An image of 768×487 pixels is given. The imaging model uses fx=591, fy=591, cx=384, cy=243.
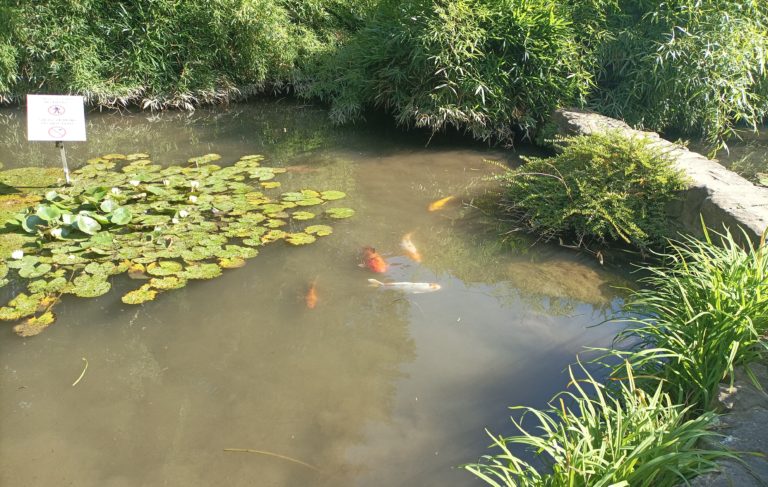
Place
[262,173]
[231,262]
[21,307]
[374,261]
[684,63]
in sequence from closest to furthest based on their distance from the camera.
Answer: [21,307] < [231,262] < [374,261] < [262,173] < [684,63]

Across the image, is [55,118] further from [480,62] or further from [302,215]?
[480,62]

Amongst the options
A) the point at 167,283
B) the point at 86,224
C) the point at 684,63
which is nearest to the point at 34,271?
the point at 86,224

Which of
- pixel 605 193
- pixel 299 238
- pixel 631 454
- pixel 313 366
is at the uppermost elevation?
pixel 605 193

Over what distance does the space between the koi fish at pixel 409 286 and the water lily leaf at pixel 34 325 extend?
1.84 m

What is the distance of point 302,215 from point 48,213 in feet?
5.86

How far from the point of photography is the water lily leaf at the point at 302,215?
4.64 metres

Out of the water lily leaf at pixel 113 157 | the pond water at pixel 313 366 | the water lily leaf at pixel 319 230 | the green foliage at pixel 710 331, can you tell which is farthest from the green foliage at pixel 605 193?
the water lily leaf at pixel 113 157

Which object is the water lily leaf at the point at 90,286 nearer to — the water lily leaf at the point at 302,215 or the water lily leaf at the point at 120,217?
the water lily leaf at the point at 120,217

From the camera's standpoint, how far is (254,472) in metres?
2.38

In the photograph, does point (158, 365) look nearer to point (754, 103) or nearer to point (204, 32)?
point (204, 32)

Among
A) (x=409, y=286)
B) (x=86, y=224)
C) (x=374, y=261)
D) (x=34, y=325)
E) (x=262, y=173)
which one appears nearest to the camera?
(x=34, y=325)

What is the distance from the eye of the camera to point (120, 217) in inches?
167

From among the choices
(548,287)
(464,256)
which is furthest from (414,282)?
(548,287)

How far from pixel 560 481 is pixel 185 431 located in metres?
1.60
